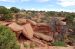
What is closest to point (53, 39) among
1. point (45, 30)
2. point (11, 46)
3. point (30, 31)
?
point (45, 30)

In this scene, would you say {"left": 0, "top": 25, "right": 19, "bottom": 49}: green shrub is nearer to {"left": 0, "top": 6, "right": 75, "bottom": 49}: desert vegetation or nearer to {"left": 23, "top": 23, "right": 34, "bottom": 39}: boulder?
{"left": 0, "top": 6, "right": 75, "bottom": 49}: desert vegetation

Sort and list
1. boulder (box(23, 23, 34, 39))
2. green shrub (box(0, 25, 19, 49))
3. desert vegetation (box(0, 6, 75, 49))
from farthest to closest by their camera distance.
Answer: boulder (box(23, 23, 34, 39)) → desert vegetation (box(0, 6, 75, 49)) → green shrub (box(0, 25, 19, 49))

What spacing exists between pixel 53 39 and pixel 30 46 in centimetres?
710

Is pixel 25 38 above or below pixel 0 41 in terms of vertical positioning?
below

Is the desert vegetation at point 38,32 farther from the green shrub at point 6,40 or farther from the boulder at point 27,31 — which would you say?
the green shrub at point 6,40

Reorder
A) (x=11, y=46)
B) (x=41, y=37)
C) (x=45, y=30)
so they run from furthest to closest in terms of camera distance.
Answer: (x=45, y=30), (x=41, y=37), (x=11, y=46)

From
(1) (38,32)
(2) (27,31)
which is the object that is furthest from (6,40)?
(1) (38,32)

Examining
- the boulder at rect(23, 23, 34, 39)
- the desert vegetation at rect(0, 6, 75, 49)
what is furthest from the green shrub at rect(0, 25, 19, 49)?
the boulder at rect(23, 23, 34, 39)

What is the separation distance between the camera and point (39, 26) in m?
32.6

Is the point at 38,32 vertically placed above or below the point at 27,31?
below

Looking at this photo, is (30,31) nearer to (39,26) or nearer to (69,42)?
(39,26)

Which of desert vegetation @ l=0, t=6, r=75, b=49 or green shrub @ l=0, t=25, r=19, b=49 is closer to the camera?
green shrub @ l=0, t=25, r=19, b=49

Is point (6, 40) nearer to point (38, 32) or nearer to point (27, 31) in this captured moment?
point (27, 31)

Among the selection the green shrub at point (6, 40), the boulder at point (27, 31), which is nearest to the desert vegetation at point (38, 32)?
the boulder at point (27, 31)
